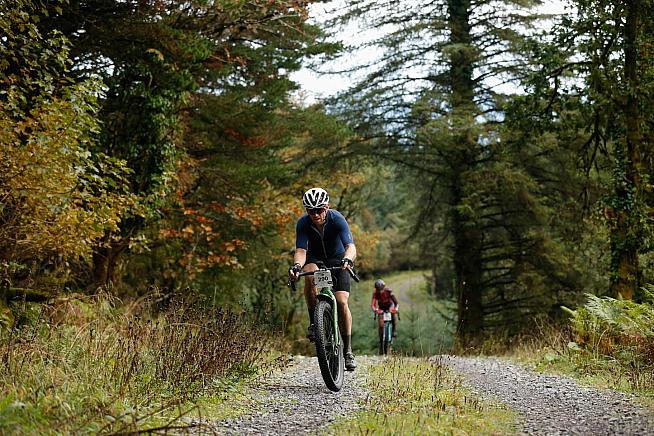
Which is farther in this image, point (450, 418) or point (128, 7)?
point (128, 7)

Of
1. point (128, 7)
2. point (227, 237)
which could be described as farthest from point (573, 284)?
point (128, 7)

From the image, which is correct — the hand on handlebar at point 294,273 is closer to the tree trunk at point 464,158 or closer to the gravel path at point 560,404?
the gravel path at point 560,404

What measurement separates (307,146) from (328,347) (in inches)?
579

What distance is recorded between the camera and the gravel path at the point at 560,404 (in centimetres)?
552

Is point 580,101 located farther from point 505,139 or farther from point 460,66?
point 460,66

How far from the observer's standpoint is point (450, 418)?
5.68 metres

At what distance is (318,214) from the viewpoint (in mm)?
7832

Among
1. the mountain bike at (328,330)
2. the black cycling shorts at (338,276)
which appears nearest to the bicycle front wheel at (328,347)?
the mountain bike at (328,330)

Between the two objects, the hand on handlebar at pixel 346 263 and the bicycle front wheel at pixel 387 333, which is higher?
the hand on handlebar at pixel 346 263

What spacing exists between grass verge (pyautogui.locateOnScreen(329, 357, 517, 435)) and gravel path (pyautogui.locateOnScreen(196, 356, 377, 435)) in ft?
0.72

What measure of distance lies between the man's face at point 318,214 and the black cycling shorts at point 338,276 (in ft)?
1.55

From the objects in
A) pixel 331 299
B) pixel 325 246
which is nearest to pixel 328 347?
pixel 331 299

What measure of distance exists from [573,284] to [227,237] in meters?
10.6

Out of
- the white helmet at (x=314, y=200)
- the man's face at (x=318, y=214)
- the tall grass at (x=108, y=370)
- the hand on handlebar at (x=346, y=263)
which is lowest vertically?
the tall grass at (x=108, y=370)
